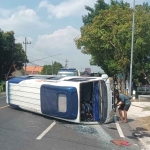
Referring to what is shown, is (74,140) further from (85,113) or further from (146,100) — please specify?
(146,100)

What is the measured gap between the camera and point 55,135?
9.77 m

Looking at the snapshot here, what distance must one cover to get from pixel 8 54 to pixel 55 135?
35.8 metres

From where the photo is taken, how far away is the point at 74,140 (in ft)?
30.2

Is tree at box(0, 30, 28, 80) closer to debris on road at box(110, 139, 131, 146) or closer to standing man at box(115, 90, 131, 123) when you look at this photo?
standing man at box(115, 90, 131, 123)

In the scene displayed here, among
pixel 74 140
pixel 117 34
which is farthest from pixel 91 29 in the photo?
pixel 74 140

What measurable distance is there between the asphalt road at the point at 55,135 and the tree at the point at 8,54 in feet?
98.7

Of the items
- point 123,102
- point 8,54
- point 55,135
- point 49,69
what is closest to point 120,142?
point 55,135

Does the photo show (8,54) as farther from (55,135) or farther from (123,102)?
(55,135)

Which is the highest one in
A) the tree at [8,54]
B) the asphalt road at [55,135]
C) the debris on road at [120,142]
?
the tree at [8,54]

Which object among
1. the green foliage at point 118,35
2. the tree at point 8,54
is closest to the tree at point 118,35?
the green foliage at point 118,35

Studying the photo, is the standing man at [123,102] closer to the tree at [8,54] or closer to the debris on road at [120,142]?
the debris on road at [120,142]

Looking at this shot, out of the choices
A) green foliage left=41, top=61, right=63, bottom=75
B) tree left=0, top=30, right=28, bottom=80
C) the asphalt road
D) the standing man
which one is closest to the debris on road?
the asphalt road

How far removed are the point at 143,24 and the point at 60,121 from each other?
17.5 meters

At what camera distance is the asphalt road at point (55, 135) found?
8320mm
